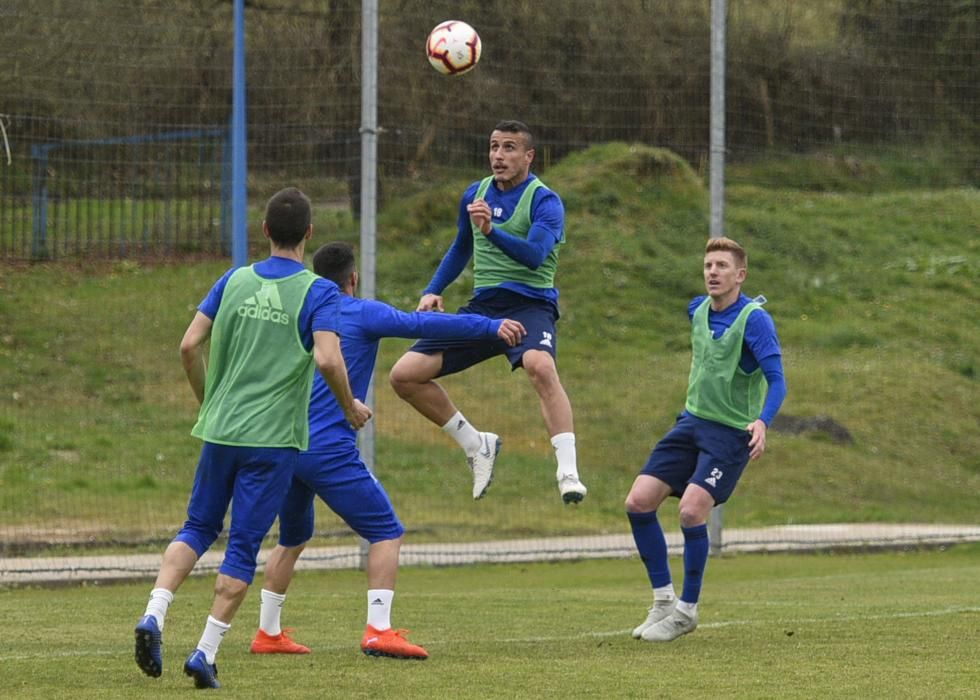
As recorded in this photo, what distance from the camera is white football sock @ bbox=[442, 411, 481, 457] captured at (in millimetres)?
9547

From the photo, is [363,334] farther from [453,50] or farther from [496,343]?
[453,50]

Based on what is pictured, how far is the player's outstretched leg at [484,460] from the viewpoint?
9.41 m

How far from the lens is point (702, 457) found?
923 cm

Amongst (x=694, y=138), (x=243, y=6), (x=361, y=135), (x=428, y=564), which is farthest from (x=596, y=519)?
(x=243, y=6)

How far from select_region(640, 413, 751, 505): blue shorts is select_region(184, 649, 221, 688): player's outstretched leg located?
134 inches

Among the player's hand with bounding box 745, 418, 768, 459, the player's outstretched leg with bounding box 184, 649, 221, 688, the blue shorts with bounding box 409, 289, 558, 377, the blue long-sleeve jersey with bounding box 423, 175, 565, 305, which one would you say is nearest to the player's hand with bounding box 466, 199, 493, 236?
the blue long-sleeve jersey with bounding box 423, 175, 565, 305

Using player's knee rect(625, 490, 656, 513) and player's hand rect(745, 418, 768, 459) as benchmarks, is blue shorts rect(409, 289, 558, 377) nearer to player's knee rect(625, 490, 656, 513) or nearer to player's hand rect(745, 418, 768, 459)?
player's knee rect(625, 490, 656, 513)

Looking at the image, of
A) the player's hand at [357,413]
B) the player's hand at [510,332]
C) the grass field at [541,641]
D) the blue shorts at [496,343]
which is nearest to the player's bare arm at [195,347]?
the player's hand at [357,413]

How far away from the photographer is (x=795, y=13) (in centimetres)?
1673

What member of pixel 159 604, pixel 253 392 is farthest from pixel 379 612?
pixel 253 392

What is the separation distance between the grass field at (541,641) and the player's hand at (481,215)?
7.63ft

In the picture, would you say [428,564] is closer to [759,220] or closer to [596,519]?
[596,519]

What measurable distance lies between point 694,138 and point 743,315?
757cm

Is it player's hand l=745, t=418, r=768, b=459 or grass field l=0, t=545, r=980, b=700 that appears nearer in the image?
grass field l=0, t=545, r=980, b=700
